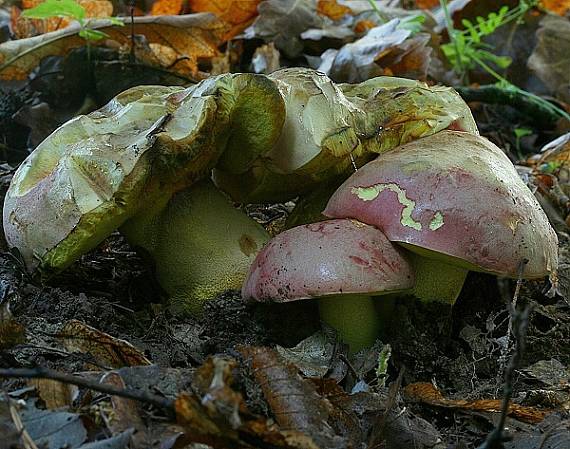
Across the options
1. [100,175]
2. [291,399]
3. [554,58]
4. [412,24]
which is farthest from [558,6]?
[291,399]

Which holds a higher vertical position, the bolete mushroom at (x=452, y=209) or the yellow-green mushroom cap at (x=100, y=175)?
the yellow-green mushroom cap at (x=100, y=175)

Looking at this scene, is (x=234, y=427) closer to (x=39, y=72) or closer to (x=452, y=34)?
(x=39, y=72)

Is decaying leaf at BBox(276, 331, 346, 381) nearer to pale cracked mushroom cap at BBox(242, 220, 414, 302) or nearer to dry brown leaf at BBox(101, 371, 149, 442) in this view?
pale cracked mushroom cap at BBox(242, 220, 414, 302)

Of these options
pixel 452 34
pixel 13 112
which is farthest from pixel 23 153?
pixel 452 34

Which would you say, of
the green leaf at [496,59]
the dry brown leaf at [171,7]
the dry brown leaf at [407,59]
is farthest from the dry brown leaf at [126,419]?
the green leaf at [496,59]

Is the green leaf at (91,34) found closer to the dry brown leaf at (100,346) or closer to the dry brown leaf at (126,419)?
the dry brown leaf at (100,346)
